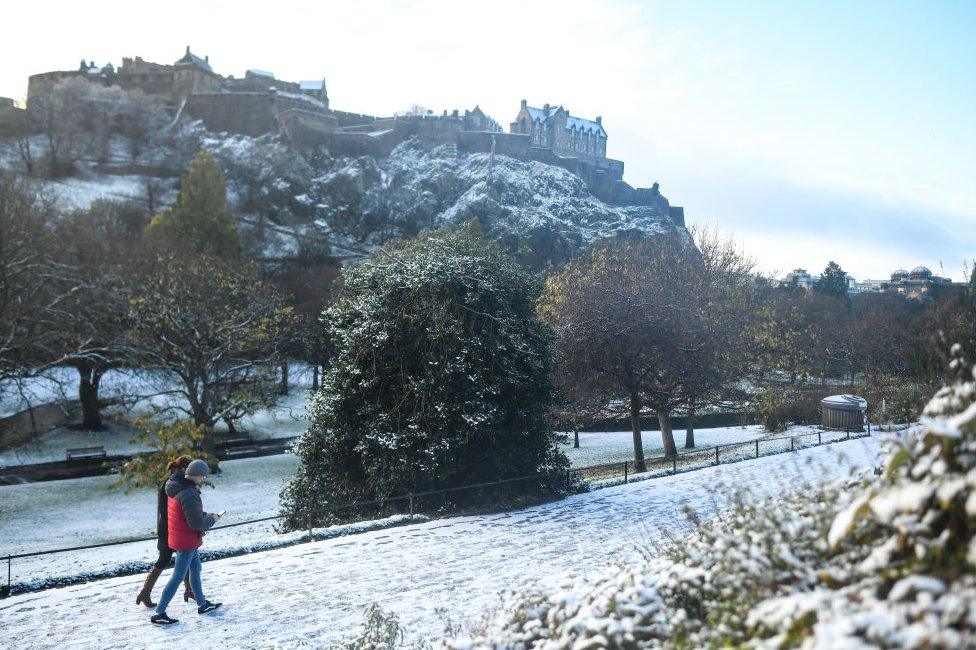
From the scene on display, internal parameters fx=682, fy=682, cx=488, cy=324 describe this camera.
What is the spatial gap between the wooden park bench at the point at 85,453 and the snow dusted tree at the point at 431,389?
58.5 ft

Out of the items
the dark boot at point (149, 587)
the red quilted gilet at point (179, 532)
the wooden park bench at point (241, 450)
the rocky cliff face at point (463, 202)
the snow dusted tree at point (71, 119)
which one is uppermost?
the snow dusted tree at point (71, 119)

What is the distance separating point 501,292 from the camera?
14.9m

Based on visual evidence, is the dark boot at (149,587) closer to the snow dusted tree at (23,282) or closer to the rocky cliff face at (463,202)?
the snow dusted tree at (23,282)

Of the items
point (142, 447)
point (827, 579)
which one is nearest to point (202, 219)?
point (142, 447)

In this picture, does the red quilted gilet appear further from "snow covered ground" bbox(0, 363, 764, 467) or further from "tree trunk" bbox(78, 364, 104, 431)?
"tree trunk" bbox(78, 364, 104, 431)

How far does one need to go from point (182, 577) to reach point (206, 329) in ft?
76.2

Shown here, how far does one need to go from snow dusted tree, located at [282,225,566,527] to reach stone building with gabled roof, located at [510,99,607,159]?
102m

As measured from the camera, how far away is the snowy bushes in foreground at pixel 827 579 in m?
2.96

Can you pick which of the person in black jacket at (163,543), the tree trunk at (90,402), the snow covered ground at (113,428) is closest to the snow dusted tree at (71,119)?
the snow covered ground at (113,428)

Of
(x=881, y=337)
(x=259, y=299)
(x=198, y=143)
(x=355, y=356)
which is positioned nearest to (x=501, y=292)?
A: (x=355, y=356)

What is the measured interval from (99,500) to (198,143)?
6844cm

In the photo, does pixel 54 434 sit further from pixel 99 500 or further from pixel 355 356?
pixel 355 356

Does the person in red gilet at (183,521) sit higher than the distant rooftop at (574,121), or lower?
lower

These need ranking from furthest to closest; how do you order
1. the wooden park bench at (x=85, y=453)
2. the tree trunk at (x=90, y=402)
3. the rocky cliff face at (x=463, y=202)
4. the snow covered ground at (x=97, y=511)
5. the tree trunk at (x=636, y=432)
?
the rocky cliff face at (x=463, y=202) < the tree trunk at (x=90, y=402) < the wooden park bench at (x=85, y=453) < the tree trunk at (x=636, y=432) < the snow covered ground at (x=97, y=511)
